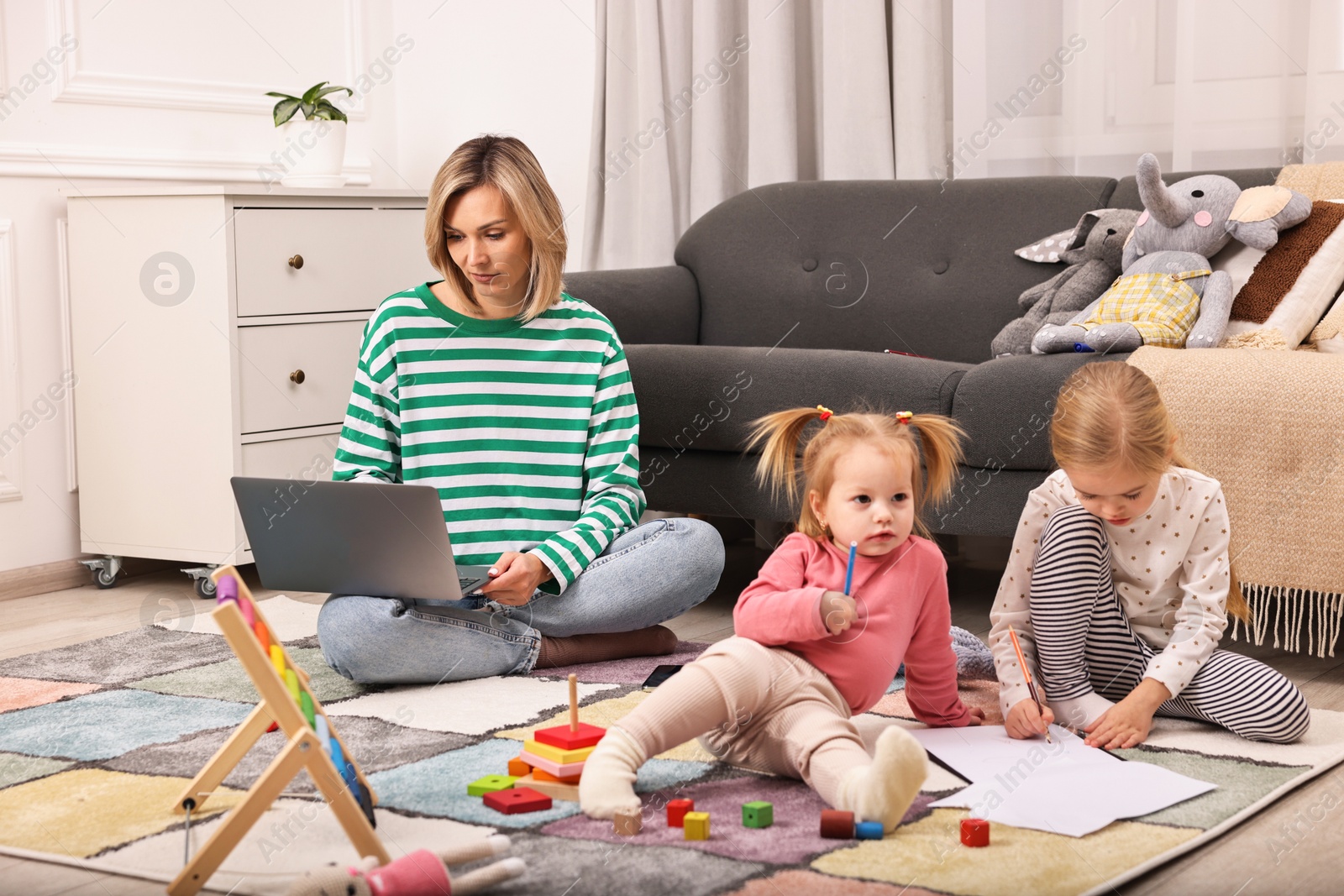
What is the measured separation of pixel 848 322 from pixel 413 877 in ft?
5.89

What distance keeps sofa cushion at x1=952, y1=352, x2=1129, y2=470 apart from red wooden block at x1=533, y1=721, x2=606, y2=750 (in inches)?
33.6

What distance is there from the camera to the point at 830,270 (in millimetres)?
2660

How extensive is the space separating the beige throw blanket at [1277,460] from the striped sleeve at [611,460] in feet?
2.39

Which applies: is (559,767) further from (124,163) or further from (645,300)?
(124,163)

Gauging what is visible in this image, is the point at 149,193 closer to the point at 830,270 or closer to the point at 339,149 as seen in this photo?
the point at 339,149

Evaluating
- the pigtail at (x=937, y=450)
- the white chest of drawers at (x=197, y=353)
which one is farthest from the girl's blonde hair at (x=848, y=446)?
the white chest of drawers at (x=197, y=353)

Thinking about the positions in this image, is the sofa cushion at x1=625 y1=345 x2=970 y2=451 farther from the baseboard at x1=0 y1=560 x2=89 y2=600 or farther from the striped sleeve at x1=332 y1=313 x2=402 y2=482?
the baseboard at x1=0 y1=560 x2=89 y2=600

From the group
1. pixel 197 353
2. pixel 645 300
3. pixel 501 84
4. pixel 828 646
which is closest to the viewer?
pixel 828 646

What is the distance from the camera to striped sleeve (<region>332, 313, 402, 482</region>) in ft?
5.94

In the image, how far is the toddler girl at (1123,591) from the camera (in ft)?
4.72

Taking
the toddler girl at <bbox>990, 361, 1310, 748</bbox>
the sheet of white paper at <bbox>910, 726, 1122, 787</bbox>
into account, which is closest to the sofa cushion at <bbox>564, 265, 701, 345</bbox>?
the toddler girl at <bbox>990, 361, 1310, 748</bbox>

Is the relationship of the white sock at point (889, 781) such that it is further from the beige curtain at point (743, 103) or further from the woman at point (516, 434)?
the beige curtain at point (743, 103)

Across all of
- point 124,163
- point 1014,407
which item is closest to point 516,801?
point 1014,407

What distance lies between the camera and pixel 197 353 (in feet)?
8.10
